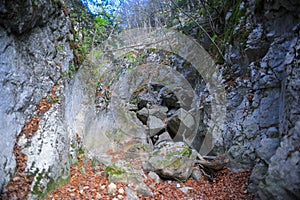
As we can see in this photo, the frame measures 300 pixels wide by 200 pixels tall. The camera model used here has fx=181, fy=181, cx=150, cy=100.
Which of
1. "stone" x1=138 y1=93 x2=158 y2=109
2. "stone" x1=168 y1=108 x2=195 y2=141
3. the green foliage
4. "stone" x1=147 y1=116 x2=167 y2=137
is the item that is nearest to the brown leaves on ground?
the green foliage

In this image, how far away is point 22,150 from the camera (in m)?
2.90

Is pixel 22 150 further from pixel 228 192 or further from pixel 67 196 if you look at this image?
pixel 228 192

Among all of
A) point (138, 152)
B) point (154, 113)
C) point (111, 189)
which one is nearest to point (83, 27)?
point (111, 189)

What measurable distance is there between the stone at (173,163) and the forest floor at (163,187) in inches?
7.7

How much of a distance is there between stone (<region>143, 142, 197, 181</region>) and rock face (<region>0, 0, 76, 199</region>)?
2.21 m

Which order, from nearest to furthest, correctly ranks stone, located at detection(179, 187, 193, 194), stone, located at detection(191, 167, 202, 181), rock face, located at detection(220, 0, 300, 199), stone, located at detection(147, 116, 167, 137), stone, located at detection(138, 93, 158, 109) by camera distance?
1. rock face, located at detection(220, 0, 300, 199)
2. stone, located at detection(179, 187, 193, 194)
3. stone, located at detection(191, 167, 202, 181)
4. stone, located at detection(147, 116, 167, 137)
5. stone, located at detection(138, 93, 158, 109)

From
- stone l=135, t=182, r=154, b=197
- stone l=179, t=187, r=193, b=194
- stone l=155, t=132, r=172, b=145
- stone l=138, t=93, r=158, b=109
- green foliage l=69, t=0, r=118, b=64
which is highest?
green foliage l=69, t=0, r=118, b=64

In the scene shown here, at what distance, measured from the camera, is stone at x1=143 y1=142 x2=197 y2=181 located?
4664 mm

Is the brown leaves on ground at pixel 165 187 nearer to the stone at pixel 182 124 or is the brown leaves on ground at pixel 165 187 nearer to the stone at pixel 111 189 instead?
the stone at pixel 111 189

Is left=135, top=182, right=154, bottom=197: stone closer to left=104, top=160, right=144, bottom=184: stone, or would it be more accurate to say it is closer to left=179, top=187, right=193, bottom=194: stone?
left=104, top=160, right=144, bottom=184: stone

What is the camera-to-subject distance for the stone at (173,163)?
4664 mm

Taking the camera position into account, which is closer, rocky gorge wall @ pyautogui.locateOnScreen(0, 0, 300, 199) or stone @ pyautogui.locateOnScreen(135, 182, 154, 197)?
rocky gorge wall @ pyautogui.locateOnScreen(0, 0, 300, 199)

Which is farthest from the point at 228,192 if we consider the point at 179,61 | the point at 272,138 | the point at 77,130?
the point at 179,61

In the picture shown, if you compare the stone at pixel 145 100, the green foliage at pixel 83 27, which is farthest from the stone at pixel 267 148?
the stone at pixel 145 100
